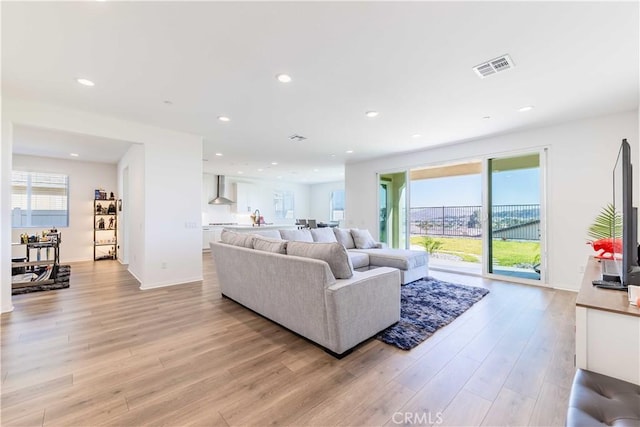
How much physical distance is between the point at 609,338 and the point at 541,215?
13.1 ft

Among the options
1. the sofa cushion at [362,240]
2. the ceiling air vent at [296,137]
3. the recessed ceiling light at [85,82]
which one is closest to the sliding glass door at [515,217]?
the sofa cushion at [362,240]

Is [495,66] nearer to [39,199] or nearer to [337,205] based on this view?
[337,205]

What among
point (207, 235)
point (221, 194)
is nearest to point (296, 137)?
point (207, 235)

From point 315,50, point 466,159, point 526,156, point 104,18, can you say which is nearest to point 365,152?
point 466,159

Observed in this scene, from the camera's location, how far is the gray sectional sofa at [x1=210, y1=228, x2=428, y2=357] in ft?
7.31

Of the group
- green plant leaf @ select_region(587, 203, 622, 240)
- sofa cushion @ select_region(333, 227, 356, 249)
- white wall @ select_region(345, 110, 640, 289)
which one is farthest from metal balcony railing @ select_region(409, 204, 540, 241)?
sofa cushion @ select_region(333, 227, 356, 249)

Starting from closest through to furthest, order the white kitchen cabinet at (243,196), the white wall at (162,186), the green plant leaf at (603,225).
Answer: the white wall at (162,186), the green plant leaf at (603,225), the white kitchen cabinet at (243,196)

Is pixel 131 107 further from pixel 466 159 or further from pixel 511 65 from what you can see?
pixel 466 159

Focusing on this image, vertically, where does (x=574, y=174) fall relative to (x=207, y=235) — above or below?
above

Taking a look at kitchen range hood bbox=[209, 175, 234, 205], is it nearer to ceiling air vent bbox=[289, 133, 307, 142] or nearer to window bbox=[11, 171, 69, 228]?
window bbox=[11, 171, 69, 228]

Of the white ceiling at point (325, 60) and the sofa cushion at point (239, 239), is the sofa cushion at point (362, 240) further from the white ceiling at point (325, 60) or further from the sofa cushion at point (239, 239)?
the sofa cushion at point (239, 239)

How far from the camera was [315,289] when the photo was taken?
230 cm

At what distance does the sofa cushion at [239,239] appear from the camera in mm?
3414

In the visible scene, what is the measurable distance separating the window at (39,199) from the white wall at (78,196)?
0.13 meters
